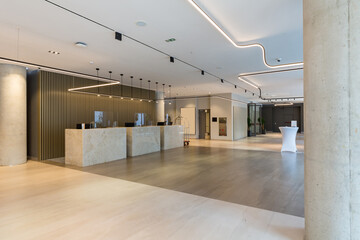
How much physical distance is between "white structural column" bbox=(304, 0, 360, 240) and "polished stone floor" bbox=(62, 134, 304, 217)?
4.53 ft

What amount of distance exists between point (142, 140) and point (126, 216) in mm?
6177

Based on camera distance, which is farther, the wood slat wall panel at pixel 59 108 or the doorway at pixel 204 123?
the doorway at pixel 204 123

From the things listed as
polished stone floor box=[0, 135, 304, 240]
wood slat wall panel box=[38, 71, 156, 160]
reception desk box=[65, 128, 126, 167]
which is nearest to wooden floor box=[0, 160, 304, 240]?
polished stone floor box=[0, 135, 304, 240]

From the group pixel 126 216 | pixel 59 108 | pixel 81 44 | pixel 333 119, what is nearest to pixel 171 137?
pixel 59 108

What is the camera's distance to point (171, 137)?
11500 mm

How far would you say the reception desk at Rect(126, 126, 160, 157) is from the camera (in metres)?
8.95

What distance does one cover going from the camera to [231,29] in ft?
15.9

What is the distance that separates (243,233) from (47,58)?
7.22m

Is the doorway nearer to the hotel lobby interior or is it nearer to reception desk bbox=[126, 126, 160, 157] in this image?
the hotel lobby interior

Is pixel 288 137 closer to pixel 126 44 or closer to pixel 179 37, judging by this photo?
pixel 179 37

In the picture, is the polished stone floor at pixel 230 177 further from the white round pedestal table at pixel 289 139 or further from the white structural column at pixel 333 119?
the white round pedestal table at pixel 289 139

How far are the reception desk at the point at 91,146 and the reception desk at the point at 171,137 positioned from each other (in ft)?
10.0

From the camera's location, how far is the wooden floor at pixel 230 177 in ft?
13.4

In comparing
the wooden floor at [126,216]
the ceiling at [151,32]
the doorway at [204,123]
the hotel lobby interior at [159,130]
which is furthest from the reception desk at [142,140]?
the doorway at [204,123]
